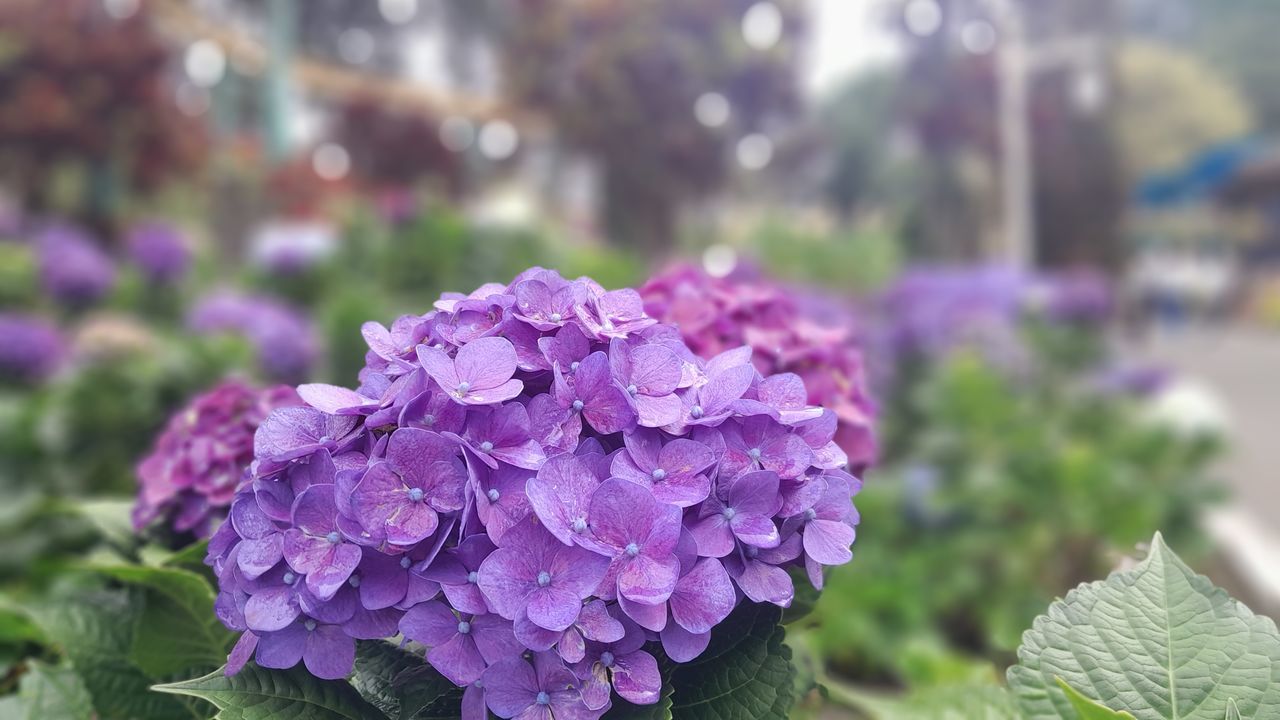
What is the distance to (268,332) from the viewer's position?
9.14 ft

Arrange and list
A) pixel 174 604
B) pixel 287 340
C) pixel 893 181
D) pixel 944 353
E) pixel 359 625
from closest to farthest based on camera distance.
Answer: pixel 359 625, pixel 174 604, pixel 287 340, pixel 944 353, pixel 893 181

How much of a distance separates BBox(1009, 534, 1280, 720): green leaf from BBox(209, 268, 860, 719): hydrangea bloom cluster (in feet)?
0.57

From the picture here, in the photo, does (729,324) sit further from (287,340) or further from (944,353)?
(944,353)

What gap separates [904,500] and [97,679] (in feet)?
8.85

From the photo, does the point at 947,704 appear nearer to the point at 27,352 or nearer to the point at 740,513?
the point at 740,513

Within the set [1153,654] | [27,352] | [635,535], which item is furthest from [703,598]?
[27,352]

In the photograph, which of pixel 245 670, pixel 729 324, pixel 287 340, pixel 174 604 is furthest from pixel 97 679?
pixel 287 340

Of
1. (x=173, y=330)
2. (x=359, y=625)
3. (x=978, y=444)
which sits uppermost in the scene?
(x=978, y=444)

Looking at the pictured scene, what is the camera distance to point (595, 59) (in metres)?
5.41

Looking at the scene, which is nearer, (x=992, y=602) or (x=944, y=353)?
(x=992, y=602)

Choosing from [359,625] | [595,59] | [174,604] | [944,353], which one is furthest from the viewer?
[595,59]

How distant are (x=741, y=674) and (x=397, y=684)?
0.23m

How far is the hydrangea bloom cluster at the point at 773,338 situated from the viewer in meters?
0.94

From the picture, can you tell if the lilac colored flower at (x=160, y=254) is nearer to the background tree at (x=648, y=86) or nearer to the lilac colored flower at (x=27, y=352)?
the lilac colored flower at (x=27, y=352)
